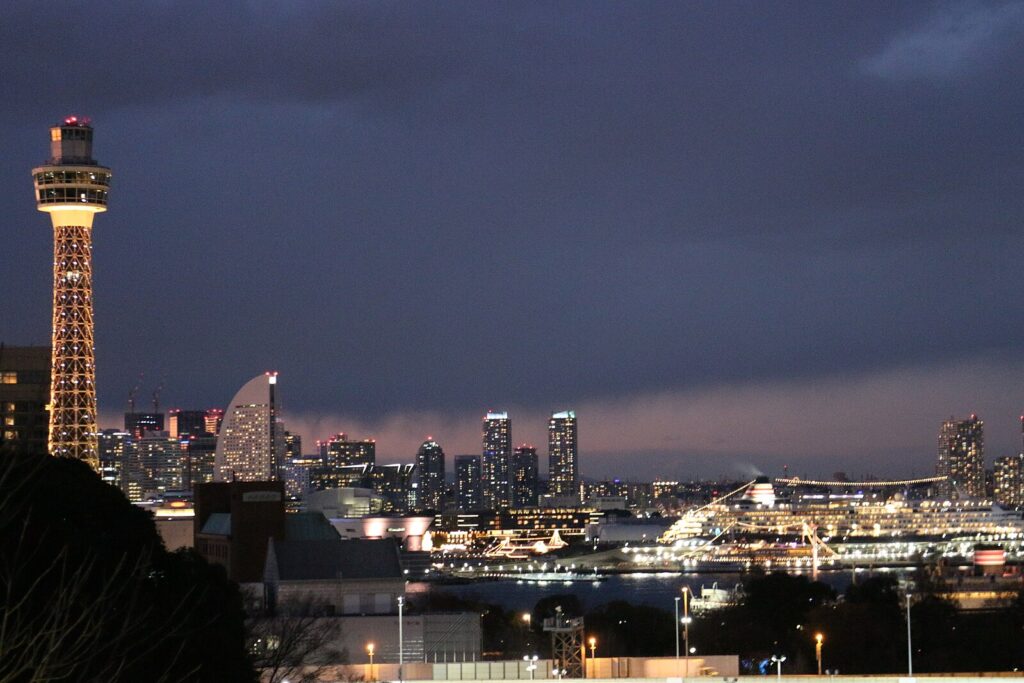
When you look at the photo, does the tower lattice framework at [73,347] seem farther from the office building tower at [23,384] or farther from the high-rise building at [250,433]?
the high-rise building at [250,433]

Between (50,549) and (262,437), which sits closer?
(50,549)

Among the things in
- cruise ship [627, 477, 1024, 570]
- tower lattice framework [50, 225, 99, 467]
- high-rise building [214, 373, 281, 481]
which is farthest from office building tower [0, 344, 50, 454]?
cruise ship [627, 477, 1024, 570]

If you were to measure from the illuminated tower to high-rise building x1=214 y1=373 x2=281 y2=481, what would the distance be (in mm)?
60101

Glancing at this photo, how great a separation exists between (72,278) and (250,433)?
63145 mm

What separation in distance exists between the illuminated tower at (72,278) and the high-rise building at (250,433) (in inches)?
2366

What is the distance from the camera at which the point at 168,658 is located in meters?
21.3

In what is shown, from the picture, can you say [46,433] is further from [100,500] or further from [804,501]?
[804,501]

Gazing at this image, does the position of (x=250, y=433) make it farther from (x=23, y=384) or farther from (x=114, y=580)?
(x=114, y=580)

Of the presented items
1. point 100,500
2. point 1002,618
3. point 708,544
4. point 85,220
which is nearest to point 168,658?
point 100,500

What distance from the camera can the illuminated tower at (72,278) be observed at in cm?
7888

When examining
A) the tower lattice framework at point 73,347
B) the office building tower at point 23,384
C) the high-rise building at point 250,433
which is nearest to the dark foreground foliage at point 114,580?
the tower lattice framework at point 73,347

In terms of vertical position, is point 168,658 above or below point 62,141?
below

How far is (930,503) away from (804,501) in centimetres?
1104

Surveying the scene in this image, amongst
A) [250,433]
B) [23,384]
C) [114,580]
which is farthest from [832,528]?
[114,580]
